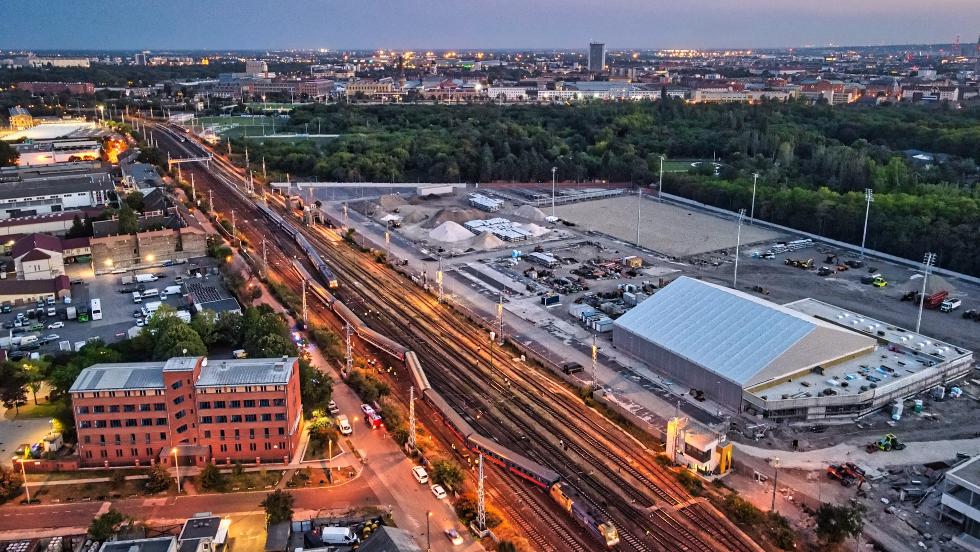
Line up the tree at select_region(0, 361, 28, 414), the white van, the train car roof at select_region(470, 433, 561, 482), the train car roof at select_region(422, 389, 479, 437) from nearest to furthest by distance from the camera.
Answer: the train car roof at select_region(470, 433, 561, 482), the train car roof at select_region(422, 389, 479, 437), the white van, the tree at select_region(0, 361, 28, 414)

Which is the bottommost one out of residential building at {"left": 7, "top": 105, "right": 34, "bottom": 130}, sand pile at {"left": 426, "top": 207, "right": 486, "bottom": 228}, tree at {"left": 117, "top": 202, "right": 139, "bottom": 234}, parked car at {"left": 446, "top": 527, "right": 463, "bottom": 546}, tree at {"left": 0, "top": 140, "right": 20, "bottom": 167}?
parked car at {"left": 446, "top": 527, "right": 463, "bottom": 546}

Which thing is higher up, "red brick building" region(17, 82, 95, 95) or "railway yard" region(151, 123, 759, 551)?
"red brick building" region(17, 82, 95, 95)

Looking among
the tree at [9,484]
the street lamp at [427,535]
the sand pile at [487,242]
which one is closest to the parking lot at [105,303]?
the tree at [9,484]

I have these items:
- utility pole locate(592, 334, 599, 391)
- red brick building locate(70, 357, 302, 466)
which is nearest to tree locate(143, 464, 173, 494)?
red brick building locate(70, 357, 302, 466)

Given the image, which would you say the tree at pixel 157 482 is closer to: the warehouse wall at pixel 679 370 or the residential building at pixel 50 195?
the warehouse wall at pixel 679 370

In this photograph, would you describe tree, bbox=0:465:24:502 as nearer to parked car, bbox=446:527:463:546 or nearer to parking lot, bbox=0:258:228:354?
parking lot, bbox=0:258:228:354

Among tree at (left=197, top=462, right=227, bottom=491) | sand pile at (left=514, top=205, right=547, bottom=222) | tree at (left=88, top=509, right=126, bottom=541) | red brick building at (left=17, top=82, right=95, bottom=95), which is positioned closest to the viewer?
tree at (left=88, top=509, right=126, bottom=541)
